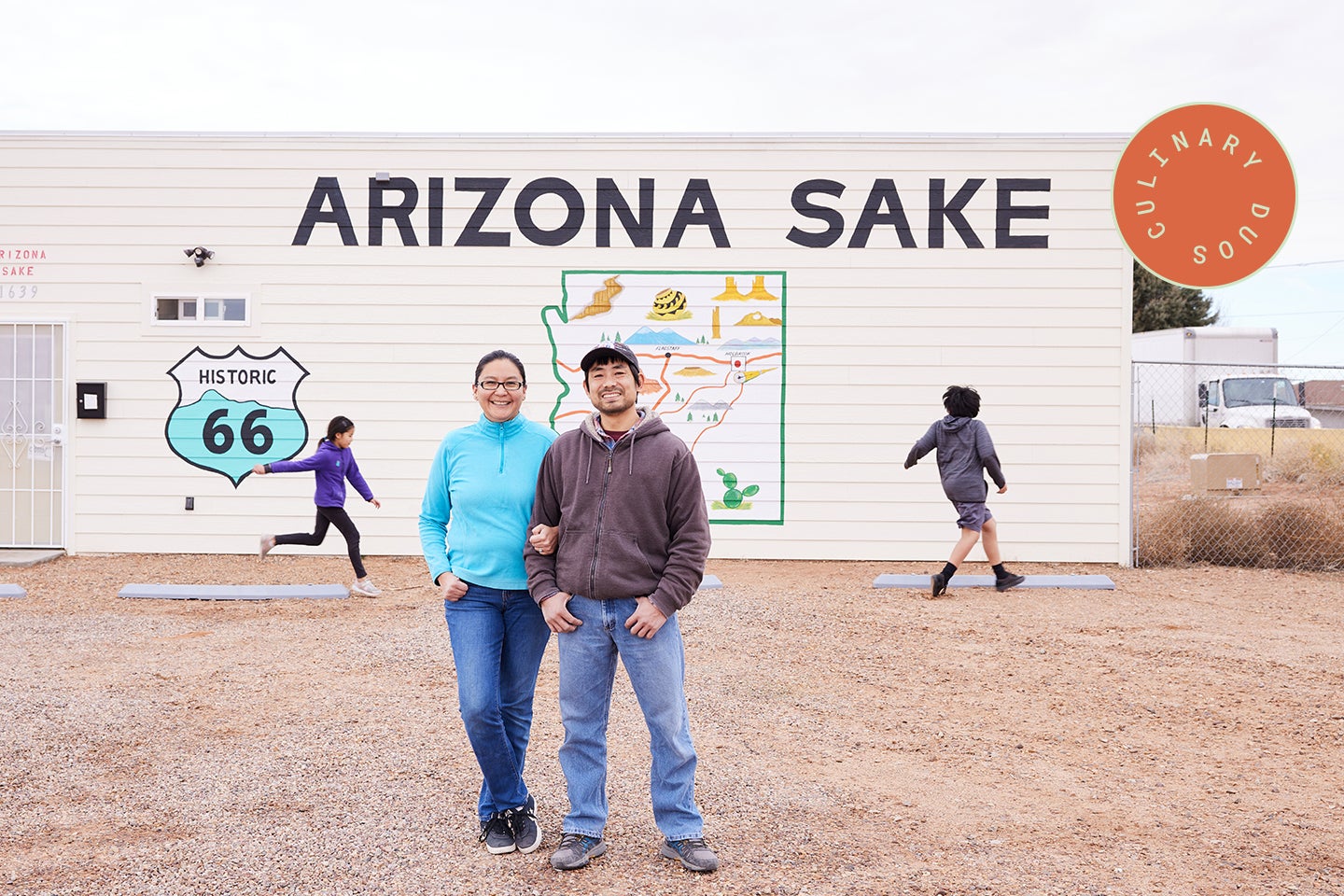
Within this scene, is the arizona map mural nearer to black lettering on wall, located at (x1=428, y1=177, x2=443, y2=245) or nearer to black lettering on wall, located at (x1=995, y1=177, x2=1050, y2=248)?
black lettering on wall, located at (x1=428, y1=177, x2=443, y2=245)

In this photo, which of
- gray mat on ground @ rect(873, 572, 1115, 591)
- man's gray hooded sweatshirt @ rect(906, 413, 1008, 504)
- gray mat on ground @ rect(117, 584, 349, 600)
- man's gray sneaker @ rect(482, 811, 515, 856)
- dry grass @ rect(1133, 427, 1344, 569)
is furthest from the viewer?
dry grass @ rect(1133, 427, 1344, 569)

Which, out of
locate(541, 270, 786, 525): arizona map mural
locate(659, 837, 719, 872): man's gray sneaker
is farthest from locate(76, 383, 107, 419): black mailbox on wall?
locate(659, 837, 719, 872): man's gray sneaker

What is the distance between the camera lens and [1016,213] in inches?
460

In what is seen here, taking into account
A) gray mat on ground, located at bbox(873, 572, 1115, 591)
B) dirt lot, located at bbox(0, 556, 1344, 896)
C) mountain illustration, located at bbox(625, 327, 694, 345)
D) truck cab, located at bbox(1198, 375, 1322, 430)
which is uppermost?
mountain illustration, located at bbox(625, 327, 694, 345)

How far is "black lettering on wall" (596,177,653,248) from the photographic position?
463 inches

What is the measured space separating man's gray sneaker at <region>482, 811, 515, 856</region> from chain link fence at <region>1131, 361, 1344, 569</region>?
9201 mm

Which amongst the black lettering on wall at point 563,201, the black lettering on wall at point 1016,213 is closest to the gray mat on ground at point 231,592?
the black lettering on wall at point 563,201

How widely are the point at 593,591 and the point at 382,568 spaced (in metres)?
7.85

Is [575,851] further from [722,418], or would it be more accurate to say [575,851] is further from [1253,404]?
[1253,404]

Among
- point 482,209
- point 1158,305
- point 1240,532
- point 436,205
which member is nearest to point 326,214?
point 436,205

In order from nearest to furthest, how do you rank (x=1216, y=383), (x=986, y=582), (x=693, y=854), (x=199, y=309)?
(x=693, y=854)
(x=986, y=582)
(x=199, y=309)
(x=1216, y=383)

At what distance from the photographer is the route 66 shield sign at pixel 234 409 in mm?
11836

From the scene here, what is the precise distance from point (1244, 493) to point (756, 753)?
362 inches

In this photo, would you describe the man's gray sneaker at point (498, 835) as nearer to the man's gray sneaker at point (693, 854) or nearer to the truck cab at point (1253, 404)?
the man's gray sneaker at point (693, 854)
